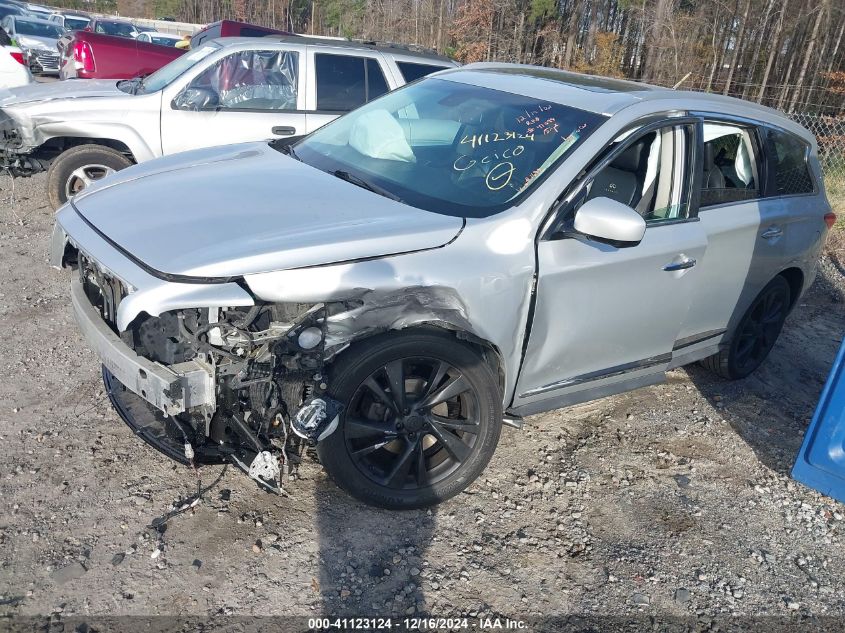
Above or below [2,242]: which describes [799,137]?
above

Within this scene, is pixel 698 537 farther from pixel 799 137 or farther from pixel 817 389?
pixel 799 137

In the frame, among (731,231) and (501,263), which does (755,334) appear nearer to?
(731,231)

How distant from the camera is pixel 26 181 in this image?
27.2 feet

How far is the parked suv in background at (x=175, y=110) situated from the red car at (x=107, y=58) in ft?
11.6

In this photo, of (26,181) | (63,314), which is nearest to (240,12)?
(26,181)

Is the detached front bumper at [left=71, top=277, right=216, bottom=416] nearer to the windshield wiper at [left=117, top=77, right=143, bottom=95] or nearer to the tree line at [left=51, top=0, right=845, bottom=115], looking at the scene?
the windshield wiper at [left=117, top=77, right=143, bottom=95]

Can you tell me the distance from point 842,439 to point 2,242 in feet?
21.2

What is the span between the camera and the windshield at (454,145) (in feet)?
10.8

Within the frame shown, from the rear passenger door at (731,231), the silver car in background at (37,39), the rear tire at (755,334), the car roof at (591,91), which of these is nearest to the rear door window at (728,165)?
the rear passenger door at (731,231)

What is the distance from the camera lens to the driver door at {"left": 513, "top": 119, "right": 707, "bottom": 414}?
10.6 feet

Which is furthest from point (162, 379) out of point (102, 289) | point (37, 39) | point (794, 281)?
point (37, 39)

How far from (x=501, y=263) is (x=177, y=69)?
16.7ft

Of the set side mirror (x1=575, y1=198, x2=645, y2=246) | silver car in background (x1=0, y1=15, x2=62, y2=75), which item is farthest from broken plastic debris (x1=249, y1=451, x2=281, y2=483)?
silver car in background (x1=0, y1=15, x2=62, y2=75)

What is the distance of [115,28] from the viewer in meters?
24.4
